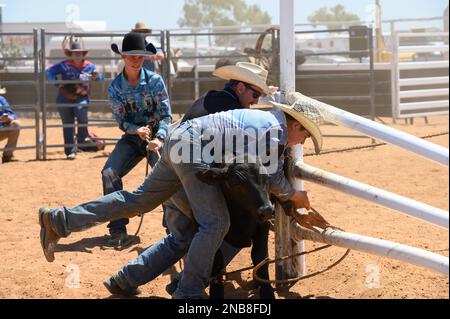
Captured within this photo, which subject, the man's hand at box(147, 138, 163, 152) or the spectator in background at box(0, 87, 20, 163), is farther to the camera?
the spectator in background at box(0, 87, 20, 163)

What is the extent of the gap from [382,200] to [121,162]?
9.16 ft

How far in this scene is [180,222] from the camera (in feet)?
16.8

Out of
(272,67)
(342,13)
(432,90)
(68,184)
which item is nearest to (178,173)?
(68,184)

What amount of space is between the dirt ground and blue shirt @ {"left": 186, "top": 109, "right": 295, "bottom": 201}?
86cm

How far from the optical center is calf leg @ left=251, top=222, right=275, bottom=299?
4.97 m

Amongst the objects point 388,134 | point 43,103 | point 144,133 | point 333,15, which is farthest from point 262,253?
point 333,15

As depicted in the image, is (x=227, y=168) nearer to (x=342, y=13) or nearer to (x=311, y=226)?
(x=311, y=226)

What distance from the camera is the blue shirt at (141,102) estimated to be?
21.5ft

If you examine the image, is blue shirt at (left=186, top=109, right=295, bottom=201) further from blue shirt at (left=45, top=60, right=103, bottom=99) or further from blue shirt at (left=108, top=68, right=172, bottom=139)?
blue shirt at (left=45, top=60, right=103, bottom=99)

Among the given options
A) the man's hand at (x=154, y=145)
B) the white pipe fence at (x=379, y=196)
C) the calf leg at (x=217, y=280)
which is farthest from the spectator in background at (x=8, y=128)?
the white pipe fence at (x=379, y=196)

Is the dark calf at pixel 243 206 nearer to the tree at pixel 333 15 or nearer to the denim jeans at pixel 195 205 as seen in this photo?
the denim jeans at pixel 195 205

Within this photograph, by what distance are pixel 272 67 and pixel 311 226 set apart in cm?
767

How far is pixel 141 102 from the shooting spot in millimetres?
6582

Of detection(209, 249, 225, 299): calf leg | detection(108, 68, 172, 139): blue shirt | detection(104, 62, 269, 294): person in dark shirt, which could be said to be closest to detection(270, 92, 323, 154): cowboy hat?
detection(104, 62, 269, 294): person in dark shirt
